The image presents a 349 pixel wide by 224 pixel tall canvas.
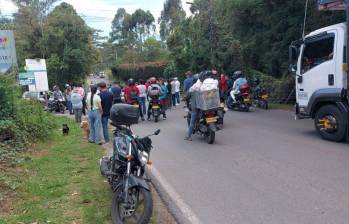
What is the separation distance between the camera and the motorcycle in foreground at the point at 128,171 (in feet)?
15.8

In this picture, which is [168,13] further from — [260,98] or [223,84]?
[260,98]

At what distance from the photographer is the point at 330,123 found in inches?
376

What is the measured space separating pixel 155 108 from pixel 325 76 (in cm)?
820

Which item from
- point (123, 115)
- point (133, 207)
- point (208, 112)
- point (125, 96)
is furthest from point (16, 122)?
point (133, 207)

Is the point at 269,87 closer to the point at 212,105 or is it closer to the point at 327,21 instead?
the point at 327,21

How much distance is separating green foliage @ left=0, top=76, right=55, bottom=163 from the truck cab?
7035 mm

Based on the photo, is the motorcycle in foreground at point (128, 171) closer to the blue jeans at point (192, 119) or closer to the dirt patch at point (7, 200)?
the dirt patch at point (7, 200)

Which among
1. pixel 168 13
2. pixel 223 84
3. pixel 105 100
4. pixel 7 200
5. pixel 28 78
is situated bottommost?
pixel 7 200

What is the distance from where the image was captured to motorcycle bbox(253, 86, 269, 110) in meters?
18.1

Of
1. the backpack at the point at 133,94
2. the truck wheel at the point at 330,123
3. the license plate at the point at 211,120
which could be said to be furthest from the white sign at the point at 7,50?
the truck wheel at the point at 330,123

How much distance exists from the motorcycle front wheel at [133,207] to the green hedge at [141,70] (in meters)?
46.5

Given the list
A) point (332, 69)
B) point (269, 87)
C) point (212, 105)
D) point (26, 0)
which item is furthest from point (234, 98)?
point (26, 0)

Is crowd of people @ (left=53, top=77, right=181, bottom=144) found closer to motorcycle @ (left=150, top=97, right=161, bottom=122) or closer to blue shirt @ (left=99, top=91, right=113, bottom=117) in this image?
blue shirt @ (left=99, top=91, right=113, bottom=117)

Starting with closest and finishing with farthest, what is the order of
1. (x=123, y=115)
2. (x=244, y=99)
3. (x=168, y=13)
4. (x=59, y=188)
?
(x=123, y=115) < (x=59, y=188) < (x=244, y=99) < (x=168, y=13)
